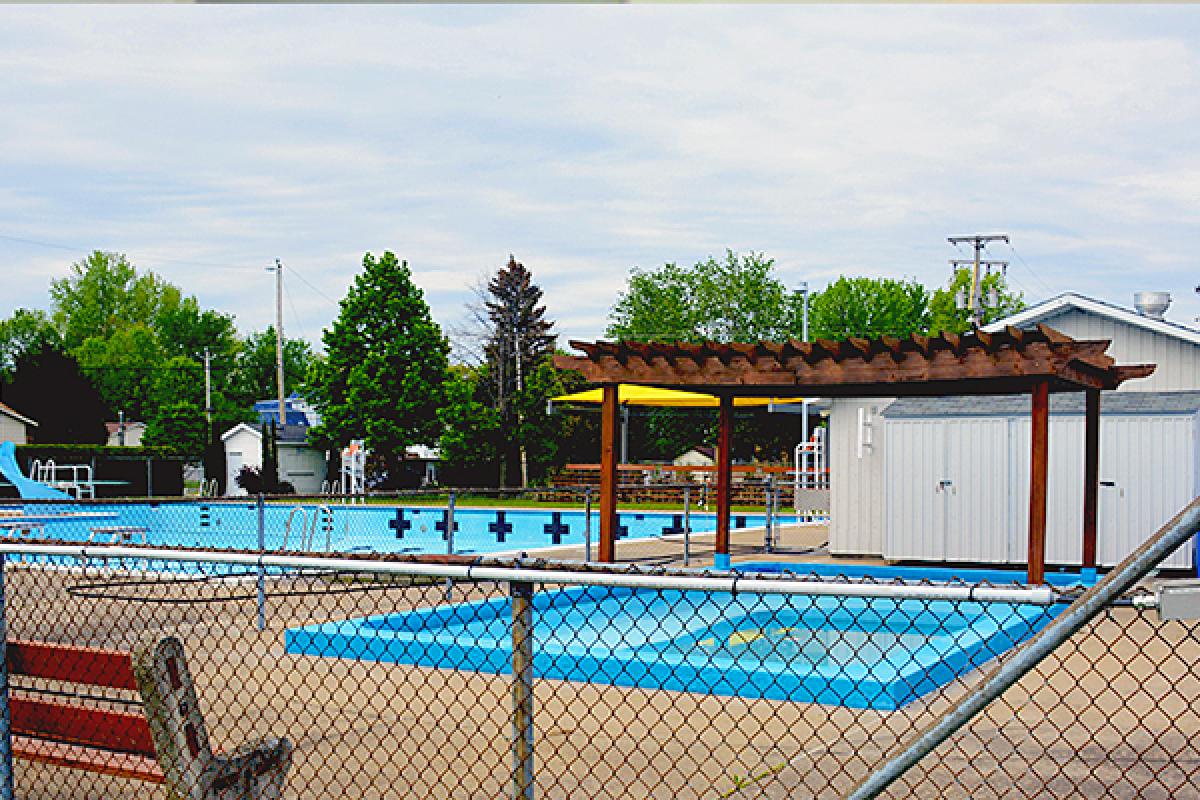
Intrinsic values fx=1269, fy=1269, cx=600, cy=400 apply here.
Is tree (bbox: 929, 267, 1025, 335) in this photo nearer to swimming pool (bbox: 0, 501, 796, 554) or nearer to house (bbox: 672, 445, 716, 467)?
house (bbox: 672, 445, 716, 467)

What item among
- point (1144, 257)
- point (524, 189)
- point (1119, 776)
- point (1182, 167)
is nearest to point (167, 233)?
point (524, 189)

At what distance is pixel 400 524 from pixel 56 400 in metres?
43.6

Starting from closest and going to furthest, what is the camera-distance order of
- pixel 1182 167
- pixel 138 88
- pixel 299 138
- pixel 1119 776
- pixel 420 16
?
pixel 420 16, pixel 138 88, pixel 299 138, pixel 1119 776, pixel 1182 167

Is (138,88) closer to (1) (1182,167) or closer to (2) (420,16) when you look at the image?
(2) (420,16)

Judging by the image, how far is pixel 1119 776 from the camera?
19.1ft

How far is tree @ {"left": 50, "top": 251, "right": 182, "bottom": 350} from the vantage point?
84688mm

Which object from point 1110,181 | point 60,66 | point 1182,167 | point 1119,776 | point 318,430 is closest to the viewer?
point 60,66

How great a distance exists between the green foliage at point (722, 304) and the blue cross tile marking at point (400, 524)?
1679 inches

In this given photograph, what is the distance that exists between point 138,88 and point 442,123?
163 cm

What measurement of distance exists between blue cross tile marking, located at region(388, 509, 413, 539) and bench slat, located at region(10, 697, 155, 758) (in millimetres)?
18721

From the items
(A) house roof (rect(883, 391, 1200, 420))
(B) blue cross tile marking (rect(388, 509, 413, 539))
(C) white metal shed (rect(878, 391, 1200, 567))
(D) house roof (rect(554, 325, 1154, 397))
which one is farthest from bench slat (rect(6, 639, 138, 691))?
(B) blue cross tile marking (rect(388, 509, 413, 539))

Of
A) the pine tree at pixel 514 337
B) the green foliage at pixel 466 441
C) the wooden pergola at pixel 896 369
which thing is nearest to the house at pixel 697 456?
the pine tree at pixel 514 337

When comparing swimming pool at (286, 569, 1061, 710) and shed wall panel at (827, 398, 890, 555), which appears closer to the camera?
swimming pool at (286, 569, 1061, 710)

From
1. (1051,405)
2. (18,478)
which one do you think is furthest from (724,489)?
(18,478)
